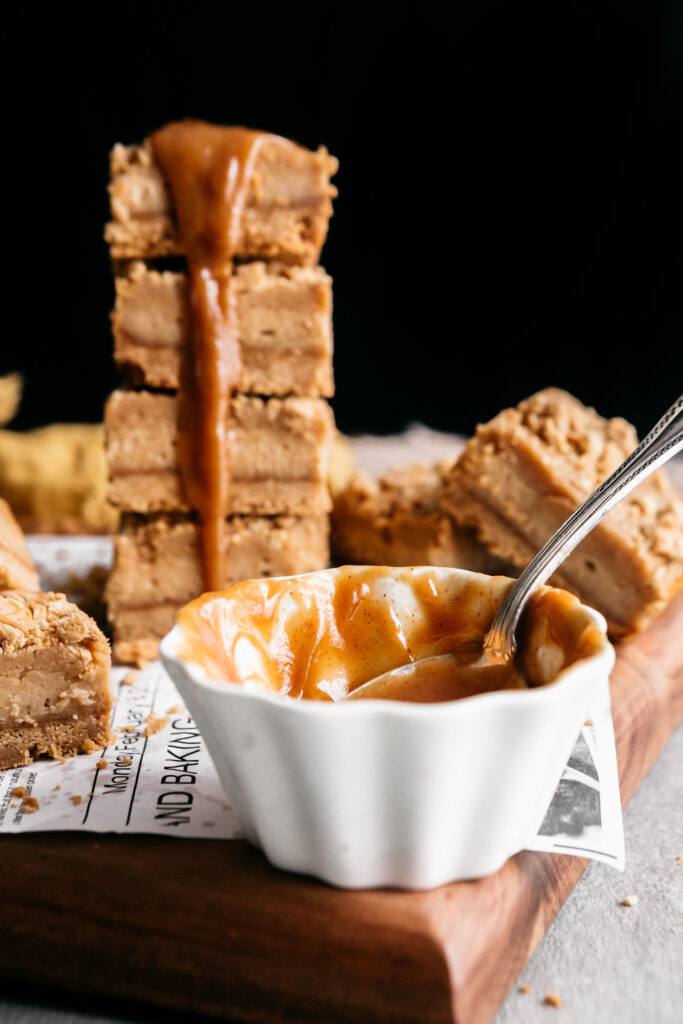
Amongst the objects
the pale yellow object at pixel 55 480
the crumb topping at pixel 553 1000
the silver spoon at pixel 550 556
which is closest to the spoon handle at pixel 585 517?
the silver spoon at pixel 550 556

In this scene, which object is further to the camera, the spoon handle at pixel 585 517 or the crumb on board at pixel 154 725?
the crumb on board at pixel 154 725

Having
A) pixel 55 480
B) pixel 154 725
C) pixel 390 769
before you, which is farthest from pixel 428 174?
pixel 390 769

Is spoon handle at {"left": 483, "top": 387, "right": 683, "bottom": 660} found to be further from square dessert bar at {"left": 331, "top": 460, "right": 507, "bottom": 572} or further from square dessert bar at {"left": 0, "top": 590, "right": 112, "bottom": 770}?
square dessert bar at {"left": 331, "top": 460, "right": 507, "bottom": 572}

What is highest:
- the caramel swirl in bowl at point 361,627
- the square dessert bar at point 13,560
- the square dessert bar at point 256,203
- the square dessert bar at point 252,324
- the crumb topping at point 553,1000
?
the square dessert bar at point 256,203

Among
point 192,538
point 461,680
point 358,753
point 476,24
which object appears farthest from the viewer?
point 476,24

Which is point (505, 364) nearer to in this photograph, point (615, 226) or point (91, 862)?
point (615, 226)

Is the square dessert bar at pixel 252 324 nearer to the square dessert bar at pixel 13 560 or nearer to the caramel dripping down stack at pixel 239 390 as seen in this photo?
the caramel dripping down stack at pixel 239 390

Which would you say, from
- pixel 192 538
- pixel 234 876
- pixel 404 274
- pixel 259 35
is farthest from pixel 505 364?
pixel 234 876

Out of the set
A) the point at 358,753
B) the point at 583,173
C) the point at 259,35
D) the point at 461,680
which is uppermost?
the point at 259,35
